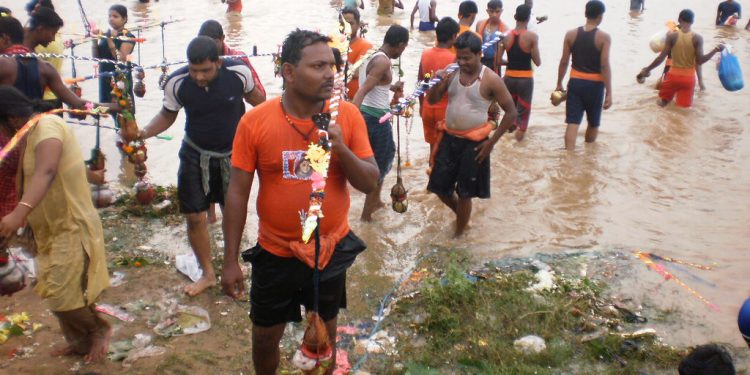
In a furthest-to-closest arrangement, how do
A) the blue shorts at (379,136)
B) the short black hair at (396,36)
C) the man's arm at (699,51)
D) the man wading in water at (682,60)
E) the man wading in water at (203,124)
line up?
the man wading in water at (682,60) → the man's arm at (699,51) → the blue shorts at (379,136) → the short black hair at (396,36) → the man wading in water at (203,124)

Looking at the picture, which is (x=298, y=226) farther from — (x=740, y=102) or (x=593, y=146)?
(x=740, y=102)

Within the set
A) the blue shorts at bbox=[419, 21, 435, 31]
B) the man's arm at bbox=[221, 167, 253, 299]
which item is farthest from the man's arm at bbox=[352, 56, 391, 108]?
the blue shorts at bbox=[419, 21, 435, 31]

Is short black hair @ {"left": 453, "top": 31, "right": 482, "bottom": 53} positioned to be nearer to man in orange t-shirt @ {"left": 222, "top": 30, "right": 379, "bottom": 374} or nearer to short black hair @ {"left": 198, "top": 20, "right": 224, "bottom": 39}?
short black hair @ {"left": 198, "top": 20, "right": 224, "bottom": 39}

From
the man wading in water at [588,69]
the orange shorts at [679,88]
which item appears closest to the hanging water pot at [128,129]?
the man wading in water at [588,69]

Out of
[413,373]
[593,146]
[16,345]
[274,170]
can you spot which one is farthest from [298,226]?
[593,146]

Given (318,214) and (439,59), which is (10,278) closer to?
(318,214)

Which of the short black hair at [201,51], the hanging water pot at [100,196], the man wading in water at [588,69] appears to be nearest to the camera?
the short black hair at [201,51]

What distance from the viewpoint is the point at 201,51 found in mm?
4402

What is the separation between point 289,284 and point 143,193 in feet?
11.4

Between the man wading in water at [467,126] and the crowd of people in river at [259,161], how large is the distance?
1 cm

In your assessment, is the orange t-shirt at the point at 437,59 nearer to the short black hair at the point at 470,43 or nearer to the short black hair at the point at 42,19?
the short black hair at the point at 470,43

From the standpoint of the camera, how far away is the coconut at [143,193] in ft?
20.3

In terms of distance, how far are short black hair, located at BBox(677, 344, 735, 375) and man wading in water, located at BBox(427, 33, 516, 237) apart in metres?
2.97

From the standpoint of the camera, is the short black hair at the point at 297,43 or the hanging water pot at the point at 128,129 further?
the hanging water pot at the point at 128,129
